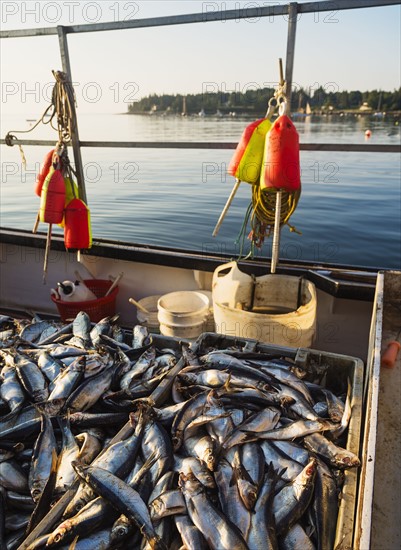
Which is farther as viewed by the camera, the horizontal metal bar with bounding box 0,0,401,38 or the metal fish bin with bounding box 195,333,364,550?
the horizontal metal bar with bounding box 0,0,401,38

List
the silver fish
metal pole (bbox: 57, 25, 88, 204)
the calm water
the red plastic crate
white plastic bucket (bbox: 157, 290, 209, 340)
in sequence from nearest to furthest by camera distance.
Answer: the silver fish < white plastic bucket (bbox: 157, 290, 209, 340) < the red plastic crate < metal pole (bbox: 57, 25, 88, 204) < the calm water

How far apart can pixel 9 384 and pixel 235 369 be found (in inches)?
64.8

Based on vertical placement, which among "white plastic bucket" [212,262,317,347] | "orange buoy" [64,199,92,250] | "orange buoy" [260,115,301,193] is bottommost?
"white plastic bucket" [212,262,317,347]

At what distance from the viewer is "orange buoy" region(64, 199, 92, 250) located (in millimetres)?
4852

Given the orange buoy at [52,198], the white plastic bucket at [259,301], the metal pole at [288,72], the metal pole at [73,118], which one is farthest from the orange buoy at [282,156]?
the metal pole at [73,118]

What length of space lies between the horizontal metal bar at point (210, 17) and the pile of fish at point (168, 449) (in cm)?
322

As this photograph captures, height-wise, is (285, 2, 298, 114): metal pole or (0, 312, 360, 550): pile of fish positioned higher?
(285, 2, 298, 114): metal pole

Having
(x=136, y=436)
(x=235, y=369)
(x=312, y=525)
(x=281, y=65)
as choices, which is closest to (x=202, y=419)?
(x=136, y=436)

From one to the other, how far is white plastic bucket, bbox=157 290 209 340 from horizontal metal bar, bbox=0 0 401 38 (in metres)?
2.95

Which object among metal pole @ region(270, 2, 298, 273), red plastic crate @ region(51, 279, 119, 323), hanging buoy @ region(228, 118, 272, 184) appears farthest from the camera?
red plastic crate @ region(51, 279, 119, 323)

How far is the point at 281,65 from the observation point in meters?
3.85

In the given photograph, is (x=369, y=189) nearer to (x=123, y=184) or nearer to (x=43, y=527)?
(x=123, y=184)

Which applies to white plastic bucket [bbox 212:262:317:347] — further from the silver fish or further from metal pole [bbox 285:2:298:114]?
the silver fish

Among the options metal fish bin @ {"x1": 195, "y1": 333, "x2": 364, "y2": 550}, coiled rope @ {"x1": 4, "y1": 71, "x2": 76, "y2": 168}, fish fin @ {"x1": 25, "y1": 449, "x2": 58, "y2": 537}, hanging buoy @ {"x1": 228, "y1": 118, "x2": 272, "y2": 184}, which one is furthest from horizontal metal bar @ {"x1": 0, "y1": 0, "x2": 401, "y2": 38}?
fish fin @ {"x1": 25, "y1": 449, "x2": 58, "y2": 537}
